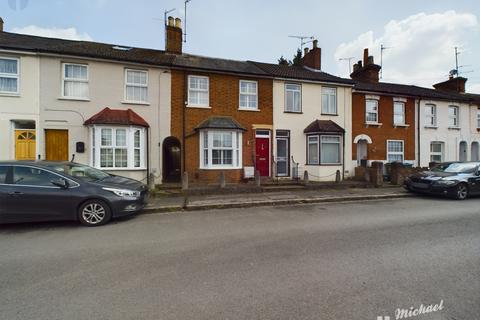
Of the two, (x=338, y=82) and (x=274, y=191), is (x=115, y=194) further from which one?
Result: (x=338, y=82)

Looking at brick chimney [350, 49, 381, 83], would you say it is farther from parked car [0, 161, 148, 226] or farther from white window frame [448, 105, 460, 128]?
parked car [0, 161, 148, 226]

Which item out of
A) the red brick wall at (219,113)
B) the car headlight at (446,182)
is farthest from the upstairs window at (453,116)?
the red brick wall at (219,113)

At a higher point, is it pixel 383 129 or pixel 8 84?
pixel 8 84

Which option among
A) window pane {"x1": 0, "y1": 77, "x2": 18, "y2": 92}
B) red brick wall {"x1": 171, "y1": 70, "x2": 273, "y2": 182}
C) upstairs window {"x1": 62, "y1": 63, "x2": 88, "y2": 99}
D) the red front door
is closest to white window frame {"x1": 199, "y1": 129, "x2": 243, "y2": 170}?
red brick wall {"x1": 171, "y1": 70, "x2": 273, "y2": 182}

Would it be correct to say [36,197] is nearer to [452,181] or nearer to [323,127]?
[323,127]

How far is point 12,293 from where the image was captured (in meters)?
3.20

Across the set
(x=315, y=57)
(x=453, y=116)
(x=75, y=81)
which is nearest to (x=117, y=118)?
(x=75, y=81)

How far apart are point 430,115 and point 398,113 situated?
284 cm

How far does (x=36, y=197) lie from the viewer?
243 inches

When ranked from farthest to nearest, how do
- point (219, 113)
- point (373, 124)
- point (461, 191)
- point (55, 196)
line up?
point (373, 124), point (219, 113), point (461, 191), point (55, 196)

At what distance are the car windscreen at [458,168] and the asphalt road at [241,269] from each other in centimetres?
522

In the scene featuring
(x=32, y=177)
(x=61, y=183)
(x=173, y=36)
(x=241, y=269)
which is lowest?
(x=241, y=269)

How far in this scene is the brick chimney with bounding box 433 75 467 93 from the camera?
20.9m

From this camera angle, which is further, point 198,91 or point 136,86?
point 198,91
